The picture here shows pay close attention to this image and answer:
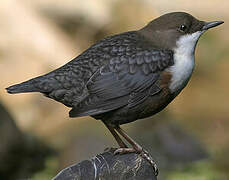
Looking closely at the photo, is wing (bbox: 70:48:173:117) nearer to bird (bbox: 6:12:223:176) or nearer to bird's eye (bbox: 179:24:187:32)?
bird (bbox: 6:12:223:176)

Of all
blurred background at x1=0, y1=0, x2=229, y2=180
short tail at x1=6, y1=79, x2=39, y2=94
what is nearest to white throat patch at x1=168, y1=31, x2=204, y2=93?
short tail at x1=6, y1=79, x2=39, y2=94

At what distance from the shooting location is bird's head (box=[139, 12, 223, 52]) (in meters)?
4.81

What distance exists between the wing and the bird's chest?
0.17 ft

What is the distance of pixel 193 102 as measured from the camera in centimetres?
1152

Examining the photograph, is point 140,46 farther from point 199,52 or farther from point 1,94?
point 199,52

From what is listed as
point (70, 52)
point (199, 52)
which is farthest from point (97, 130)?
point (199, 52)

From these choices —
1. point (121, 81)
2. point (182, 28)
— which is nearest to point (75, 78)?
point (121, 81)

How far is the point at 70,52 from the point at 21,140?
291 cm

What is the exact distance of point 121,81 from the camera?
465cm

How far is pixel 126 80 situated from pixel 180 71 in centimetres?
39

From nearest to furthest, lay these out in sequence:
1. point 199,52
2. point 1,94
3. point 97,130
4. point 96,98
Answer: point 96,98, point 97,130, point 1,94, point 199,52

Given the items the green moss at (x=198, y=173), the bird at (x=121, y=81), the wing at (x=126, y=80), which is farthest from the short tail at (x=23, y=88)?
the green moss at (x=198, y=173)

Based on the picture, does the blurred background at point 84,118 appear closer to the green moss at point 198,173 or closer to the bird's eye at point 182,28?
the green moss at point 198,173

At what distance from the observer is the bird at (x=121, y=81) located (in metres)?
4.61
